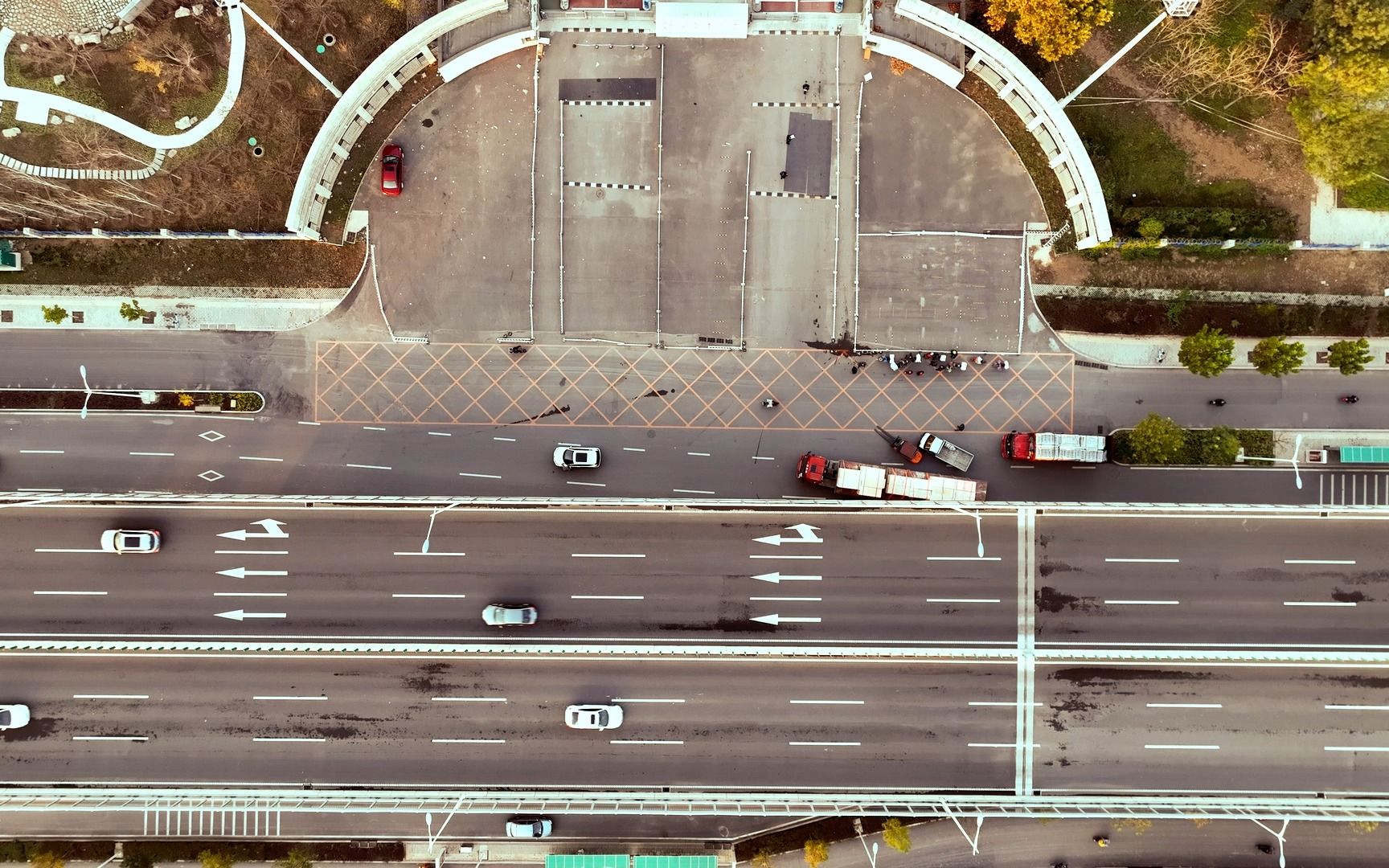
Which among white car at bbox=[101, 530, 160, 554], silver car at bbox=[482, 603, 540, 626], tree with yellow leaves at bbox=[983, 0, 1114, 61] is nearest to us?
silver car at bbox=[482, 603, 540, 626]

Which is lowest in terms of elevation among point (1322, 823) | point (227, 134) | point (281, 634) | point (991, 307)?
point (1322, 823)

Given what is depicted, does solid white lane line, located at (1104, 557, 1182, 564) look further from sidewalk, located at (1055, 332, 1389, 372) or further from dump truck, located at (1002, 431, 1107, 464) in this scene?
sidewalk, located at (1055, 332, 1389, 372)

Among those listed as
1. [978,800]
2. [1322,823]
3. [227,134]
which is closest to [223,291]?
[227,134]

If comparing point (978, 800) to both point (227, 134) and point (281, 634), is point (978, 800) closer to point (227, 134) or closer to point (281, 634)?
point (281, 634)

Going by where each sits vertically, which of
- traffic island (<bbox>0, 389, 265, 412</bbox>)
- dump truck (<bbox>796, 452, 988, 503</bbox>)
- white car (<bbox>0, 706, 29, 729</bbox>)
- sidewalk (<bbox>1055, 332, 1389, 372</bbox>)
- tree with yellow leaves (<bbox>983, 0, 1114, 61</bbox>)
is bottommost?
white car (<bbox>0, 706, 29, 729</bbox>)

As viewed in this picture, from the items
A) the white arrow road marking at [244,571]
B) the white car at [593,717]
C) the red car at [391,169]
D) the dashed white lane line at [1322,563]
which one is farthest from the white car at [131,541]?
the dashed white lane line at [1322,563]

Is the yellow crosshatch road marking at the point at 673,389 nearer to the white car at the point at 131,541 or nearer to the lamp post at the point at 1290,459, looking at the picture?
the lamp post at the point at 1290,459

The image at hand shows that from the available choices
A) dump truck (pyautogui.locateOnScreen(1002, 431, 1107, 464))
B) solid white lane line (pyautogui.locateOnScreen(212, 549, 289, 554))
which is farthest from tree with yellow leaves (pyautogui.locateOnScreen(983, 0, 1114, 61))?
solid white lane line (pyautogui.locateOnScreen(212, 549, 289, 554))

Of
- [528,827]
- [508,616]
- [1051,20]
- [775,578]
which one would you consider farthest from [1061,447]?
[528,827]
